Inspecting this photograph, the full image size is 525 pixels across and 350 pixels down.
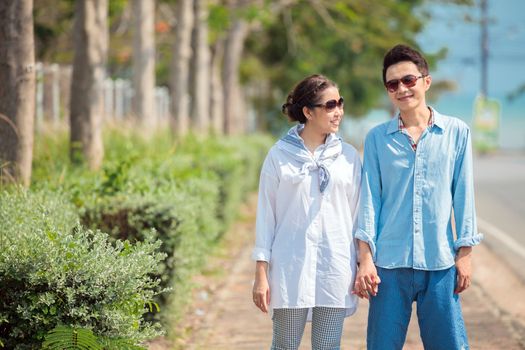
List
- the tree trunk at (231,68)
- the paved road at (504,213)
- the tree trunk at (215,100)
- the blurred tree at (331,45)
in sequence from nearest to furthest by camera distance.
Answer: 1. the paved road at (504,213)
2. the blurred tree at (331,45)
3. the tree trunk at (215,100)
4. the tree trunk at (231,68)

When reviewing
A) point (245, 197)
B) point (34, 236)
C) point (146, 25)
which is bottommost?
point (245, 197)

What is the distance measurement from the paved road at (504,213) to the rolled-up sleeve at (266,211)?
6.41 metres

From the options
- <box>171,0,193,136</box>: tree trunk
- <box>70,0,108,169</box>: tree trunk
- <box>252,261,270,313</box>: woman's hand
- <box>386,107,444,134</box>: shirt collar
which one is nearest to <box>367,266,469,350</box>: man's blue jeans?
<box>252,261,270,313</box>: woman's hand

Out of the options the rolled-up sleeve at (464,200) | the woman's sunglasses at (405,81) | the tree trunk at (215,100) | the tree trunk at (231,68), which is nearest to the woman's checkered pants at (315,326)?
the rolled-up sleeve at (464,200)

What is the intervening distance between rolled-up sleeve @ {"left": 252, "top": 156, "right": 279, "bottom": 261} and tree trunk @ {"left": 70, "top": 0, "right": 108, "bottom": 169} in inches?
250

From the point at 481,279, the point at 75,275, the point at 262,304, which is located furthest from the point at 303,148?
the point at 481,279

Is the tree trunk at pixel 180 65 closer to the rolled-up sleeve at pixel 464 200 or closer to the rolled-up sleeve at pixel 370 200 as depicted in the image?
the rolled-up sleeve at pixel 370 200

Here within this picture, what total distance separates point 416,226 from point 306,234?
0.51m

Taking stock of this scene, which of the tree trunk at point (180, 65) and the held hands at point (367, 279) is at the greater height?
the tree trunk at point (180, 65)

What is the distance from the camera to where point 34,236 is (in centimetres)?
500

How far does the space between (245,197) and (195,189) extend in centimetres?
935

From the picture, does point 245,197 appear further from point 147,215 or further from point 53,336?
point 53,336

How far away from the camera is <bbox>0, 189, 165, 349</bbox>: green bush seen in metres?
4.83

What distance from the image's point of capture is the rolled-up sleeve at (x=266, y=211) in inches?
197
